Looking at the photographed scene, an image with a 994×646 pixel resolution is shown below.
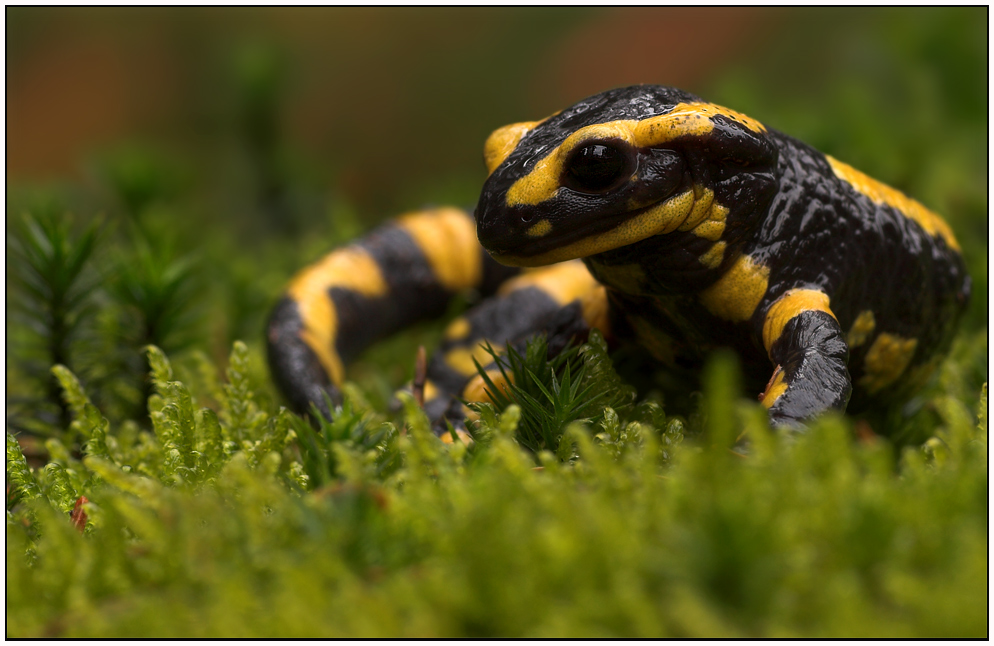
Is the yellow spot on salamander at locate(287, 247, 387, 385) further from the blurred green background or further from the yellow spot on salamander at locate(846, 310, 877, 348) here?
the yellow spot on salamander at locate(846, 310, 877, 348)

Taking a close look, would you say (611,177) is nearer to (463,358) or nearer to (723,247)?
(723,247)

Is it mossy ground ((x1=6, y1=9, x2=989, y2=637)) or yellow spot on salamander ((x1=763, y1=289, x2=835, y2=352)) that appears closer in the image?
mossy ground ((x1=6, y1=9, x2=989, y2=637))

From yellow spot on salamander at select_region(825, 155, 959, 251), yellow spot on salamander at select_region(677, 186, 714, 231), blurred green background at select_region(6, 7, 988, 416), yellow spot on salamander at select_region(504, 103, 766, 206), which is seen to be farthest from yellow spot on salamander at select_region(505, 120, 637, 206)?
blurred green background at select_region(6, 7, 988, 416)

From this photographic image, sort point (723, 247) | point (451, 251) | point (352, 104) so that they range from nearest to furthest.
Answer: point (723, 247) < point (451, 251) < point (352, 104)

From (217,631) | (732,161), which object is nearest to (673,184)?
(732,161)

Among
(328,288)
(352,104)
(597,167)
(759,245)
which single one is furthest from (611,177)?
(352,104)

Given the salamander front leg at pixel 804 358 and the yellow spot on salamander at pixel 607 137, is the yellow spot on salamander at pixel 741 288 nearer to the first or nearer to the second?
the salamander front leg at pixel 804 358

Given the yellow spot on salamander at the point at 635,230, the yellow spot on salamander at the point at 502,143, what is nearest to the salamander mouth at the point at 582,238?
the yellow spot on salamander at the point at 635,230
